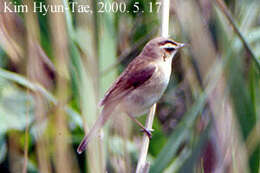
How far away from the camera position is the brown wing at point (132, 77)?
217 cm

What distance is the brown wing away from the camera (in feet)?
7.13

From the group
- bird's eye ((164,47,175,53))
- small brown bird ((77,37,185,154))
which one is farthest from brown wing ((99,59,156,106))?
bird's eye ((164,47,175,53))

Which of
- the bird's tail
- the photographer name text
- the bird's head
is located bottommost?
the bird's tail

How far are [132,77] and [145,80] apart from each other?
85 mm

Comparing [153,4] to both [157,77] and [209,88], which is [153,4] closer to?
[157,77]

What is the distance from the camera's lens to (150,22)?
7.34 ft

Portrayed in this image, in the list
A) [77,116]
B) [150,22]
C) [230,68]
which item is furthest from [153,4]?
[230,68]

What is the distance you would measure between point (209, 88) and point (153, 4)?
0.78m

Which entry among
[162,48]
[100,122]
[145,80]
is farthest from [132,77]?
[100,122]

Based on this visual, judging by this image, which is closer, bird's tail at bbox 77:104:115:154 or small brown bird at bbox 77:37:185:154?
bird's tail at bbox 77:104:115:154

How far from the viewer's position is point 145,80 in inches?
89.7

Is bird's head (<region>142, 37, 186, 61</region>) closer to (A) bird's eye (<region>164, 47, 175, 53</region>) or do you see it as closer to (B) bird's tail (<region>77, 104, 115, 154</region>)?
(A) bird's eye (<region>164, 47, 175, 53</region>)

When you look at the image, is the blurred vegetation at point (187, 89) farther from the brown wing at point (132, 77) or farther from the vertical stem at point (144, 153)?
the brown wing at point (132, 77)

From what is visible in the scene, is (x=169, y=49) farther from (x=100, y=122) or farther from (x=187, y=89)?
(x=100, y=122)
